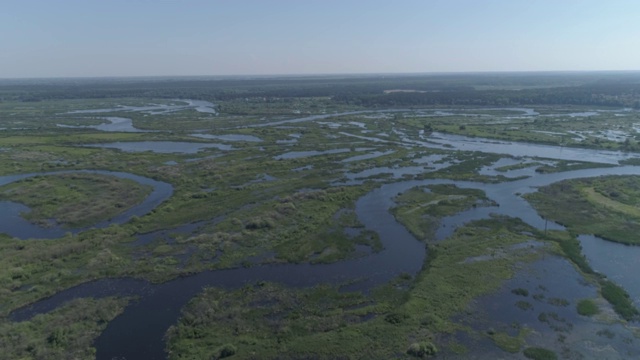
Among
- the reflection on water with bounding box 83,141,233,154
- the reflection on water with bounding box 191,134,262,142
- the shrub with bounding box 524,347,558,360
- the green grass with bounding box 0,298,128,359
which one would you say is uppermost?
the reflection on water with bounding box 191,134,262,142

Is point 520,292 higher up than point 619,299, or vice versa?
point 619,299

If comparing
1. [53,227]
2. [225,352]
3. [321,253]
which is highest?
[53,227]

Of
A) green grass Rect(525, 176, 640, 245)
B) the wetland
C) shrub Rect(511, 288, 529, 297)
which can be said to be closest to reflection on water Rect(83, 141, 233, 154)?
the wetland

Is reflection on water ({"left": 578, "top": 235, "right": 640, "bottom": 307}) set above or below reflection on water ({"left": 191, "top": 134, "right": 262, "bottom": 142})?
below

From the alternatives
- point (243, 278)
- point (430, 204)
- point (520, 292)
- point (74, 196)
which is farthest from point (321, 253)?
point (74, 196)

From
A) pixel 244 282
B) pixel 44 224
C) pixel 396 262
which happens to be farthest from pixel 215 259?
pixel 44 224

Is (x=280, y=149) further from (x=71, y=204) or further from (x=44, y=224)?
(x=44, y=224)

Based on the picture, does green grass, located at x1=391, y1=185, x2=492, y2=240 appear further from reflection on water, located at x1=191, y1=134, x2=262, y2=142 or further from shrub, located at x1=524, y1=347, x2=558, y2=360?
reflection on water, located at x1=191, y1=134, x2=262, y2=142

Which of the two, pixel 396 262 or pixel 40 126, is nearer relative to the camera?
pixel 396 262

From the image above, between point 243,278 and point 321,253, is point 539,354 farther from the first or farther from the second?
point 243,278
